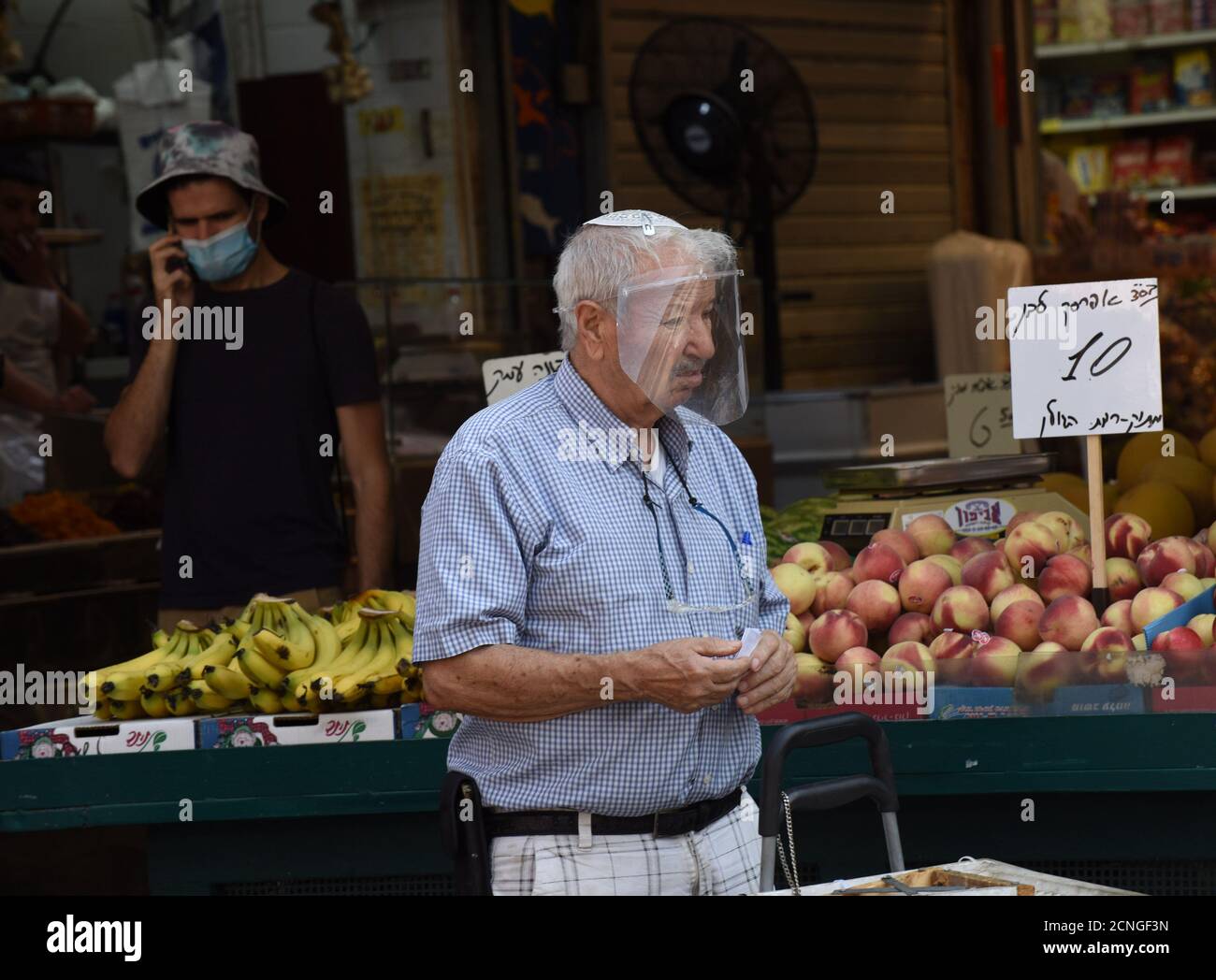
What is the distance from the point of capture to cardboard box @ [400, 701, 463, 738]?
123 inches

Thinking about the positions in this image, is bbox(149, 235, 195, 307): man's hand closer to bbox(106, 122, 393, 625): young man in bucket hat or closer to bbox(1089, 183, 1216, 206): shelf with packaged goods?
bbox(106, 122, 393, 625): young man in bucket hat

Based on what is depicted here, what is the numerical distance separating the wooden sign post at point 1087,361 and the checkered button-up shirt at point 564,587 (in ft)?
3.25

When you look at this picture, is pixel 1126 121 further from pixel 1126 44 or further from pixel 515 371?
pixel 515 371

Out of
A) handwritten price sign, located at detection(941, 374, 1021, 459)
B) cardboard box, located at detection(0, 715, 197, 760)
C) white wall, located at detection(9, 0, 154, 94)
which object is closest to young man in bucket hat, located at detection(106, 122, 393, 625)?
cardboard box, located at detection(0, 715, 197, 760)

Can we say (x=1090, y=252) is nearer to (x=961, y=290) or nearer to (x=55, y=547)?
(x=961, y=290)

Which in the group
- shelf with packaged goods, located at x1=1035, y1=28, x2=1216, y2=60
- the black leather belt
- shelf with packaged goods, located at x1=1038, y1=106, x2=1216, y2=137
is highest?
shelf with packaged goods, located at x1=1035, y1=28, x2=1216, y2=60

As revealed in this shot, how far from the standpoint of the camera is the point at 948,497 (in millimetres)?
4008

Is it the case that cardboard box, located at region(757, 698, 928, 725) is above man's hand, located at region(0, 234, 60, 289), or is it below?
below

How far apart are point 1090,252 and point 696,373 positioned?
348 cm

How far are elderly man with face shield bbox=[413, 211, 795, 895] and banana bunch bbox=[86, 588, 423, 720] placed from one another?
830mm

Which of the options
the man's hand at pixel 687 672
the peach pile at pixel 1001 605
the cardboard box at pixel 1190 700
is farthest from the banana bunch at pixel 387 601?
the cardboard box at pixel 1190 700

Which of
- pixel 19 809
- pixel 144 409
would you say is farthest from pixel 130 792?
pixel 144 409

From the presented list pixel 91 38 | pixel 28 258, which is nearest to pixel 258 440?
pixel 28 258

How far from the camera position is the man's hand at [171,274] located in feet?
12.7
